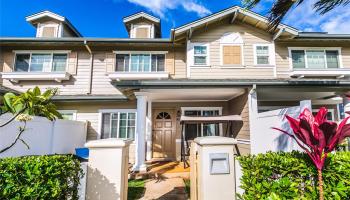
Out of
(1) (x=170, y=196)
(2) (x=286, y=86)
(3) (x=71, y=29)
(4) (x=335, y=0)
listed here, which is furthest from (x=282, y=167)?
(3) (x=71, y=29)

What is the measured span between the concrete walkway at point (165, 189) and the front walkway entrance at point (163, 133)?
351cm

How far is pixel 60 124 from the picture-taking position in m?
7.16

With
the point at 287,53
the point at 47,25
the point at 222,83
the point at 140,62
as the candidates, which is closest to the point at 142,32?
the point at 140,62

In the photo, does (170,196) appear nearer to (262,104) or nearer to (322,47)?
(262,104)

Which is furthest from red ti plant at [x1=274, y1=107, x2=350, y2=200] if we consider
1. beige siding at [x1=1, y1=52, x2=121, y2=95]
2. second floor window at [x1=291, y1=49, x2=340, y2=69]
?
second floor window at [x1=291, y1=49, x2=340, y2=69]

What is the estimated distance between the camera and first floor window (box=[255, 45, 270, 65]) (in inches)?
389

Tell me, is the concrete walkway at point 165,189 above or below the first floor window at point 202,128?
below

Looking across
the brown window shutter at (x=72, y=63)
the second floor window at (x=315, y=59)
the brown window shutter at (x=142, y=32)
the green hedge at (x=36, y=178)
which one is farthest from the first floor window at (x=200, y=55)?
the green hedge at (x=36, y=178)

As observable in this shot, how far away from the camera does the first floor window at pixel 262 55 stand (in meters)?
9.89

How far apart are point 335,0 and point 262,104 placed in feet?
22.9

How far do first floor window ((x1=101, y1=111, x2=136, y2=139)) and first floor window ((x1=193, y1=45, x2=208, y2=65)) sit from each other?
4.34 m

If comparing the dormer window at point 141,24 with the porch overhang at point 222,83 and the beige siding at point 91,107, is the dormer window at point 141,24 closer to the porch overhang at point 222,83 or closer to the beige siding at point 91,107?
the beige siding at point 91,107

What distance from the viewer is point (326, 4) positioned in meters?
3.84

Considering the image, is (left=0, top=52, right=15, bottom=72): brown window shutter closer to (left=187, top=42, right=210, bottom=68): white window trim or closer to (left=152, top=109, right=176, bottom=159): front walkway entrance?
(left=152, top=109, right=176, bottom=159): front walkway entrance
